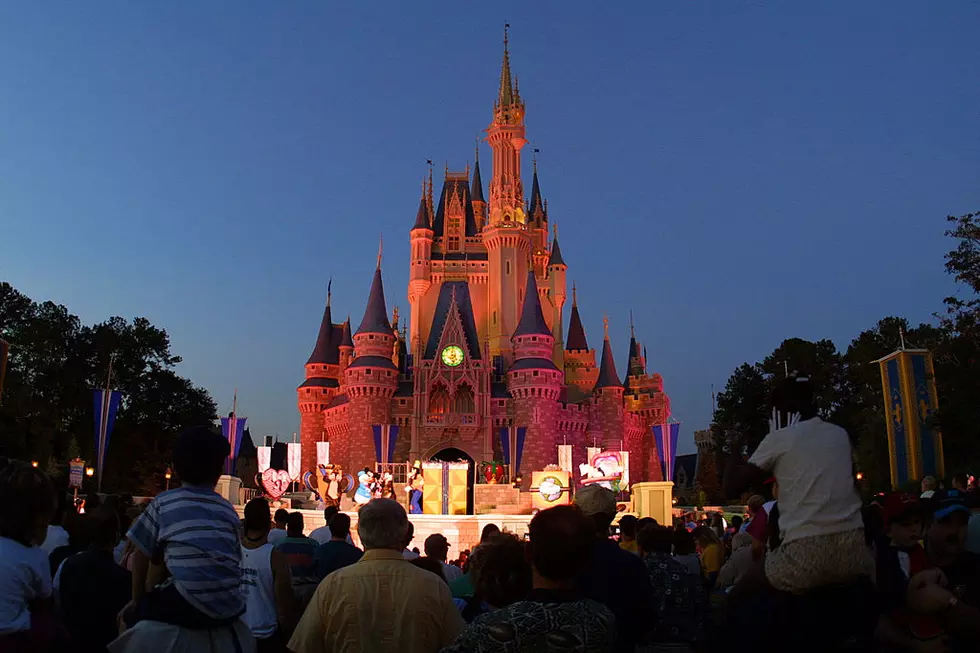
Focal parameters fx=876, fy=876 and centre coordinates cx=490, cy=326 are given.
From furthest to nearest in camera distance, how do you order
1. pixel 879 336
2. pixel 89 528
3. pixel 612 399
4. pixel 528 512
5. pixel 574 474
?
pixel 612 399 → pixel 574 474 → pixel 879 336 → pixel 528 512 → pixel 89 528

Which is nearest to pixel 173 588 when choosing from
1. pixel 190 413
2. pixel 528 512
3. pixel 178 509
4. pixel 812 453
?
pixel 178 509

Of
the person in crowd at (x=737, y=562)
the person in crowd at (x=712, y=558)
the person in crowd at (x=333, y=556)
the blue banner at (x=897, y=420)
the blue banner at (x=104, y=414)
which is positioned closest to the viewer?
the person in crowd at (x=333, y=556)

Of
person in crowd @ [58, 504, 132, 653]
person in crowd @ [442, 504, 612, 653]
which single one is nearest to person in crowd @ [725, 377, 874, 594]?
person in crowd @ [442, 504, 612, 653]

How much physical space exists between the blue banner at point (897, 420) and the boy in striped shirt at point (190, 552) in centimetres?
2475

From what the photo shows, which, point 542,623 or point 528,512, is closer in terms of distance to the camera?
point 542,623

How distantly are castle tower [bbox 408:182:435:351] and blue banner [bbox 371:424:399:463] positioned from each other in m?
10.4

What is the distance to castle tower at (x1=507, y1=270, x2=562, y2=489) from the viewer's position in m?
53.2

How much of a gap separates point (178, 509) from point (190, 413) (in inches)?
2288

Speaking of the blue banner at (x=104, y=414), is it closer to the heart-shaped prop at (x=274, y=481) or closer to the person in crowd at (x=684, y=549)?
the heart-shaped prop at (x=274, y=481)

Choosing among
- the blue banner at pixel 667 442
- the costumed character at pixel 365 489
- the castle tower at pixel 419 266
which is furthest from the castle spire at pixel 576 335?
the costumed character at pixel 365 489

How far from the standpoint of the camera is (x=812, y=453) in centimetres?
420

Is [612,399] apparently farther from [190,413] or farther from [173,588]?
[173,588]

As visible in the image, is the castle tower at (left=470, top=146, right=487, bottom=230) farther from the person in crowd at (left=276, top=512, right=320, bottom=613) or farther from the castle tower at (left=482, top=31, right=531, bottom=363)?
the person in crowd at (left=276, top=512, right=320, bottom=613)

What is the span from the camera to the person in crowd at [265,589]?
18.8 ft
